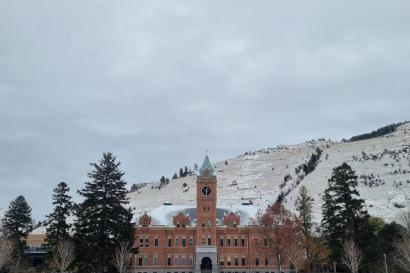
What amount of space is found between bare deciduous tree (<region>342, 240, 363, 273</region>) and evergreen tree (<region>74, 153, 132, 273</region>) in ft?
87.3

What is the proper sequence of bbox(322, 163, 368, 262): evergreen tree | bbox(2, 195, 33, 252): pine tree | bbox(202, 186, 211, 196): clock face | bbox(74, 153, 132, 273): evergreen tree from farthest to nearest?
bbox(202, 186, 211, 196): clock face < bbox(2, 195, 33, 252): pine tree < bbox(322, 163, 368, 262): evergreen tree < bbox(74, 153, 132, 273): evergreen tree

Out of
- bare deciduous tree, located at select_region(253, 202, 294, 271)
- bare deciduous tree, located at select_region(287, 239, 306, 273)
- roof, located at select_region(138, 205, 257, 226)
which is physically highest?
roof, located at select_region(138, 205, 257, 226)

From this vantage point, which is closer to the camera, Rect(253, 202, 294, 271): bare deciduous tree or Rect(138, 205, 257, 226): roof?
Rect(253, 202, 294, 271): bare deciduous tree

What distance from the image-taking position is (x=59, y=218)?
68.0 metres

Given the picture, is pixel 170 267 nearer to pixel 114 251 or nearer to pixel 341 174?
pixel 114 251

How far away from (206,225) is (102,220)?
39786 mm

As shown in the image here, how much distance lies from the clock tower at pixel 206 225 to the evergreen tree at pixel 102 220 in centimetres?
3486

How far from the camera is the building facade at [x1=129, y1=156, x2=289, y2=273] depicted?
292 ft

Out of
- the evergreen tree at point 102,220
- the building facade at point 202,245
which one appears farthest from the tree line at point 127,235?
the building facade at point 202,245

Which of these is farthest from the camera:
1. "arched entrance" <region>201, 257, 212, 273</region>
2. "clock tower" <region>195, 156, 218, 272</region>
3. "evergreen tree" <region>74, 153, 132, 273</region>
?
"arched entrance" <region>201, 257, 212, 273</region>

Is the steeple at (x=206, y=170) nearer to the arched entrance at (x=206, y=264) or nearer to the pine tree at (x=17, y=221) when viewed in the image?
the arched entrance at (x=206, y=264)

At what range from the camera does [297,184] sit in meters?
190

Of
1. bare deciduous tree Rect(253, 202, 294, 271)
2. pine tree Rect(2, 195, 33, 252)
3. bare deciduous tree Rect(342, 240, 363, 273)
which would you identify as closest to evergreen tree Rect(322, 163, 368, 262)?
bare deciduous tree Rect(342, 240, 363, 273)

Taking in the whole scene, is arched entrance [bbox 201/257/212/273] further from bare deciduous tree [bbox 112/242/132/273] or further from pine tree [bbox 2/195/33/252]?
pine tree [bbox 2/195/33/252]
